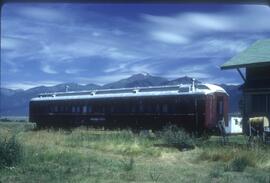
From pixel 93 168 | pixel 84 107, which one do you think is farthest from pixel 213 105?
pixel 93 168

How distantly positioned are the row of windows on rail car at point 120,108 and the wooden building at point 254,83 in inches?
139

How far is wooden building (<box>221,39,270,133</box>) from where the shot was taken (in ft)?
74.9

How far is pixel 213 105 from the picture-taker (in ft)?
88.7

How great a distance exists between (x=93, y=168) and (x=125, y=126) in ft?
55.1

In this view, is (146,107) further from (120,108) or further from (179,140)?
(179,140)

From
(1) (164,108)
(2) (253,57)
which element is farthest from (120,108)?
(2) (253,57)

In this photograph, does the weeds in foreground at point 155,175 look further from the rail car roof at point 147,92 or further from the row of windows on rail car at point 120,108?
the rail car roof at point 147,92

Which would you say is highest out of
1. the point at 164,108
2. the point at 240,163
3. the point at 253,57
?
the point at 253,57

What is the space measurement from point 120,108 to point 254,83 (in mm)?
9021

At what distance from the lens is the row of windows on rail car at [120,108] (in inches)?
1065

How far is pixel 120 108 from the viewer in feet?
99.1

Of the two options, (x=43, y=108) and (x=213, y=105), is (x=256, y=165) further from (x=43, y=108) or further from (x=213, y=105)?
(x=43, y=108)

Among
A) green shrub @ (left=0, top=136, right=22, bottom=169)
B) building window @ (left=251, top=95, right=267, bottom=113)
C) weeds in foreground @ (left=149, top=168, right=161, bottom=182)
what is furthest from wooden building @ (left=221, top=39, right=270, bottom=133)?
green shrub @ (left=0, top=136, right=22, bottom=169)

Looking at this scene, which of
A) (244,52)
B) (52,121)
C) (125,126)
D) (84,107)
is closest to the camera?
(244,52)
